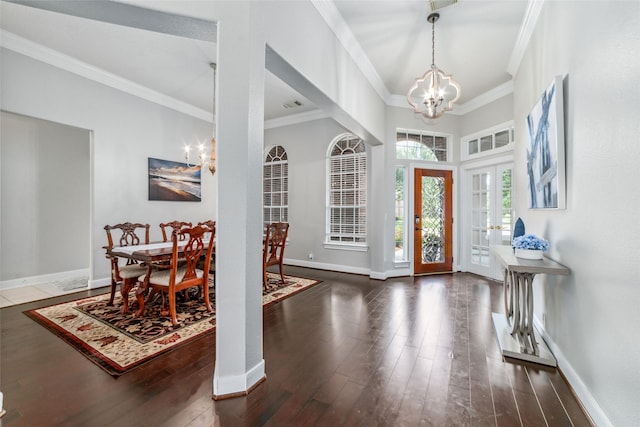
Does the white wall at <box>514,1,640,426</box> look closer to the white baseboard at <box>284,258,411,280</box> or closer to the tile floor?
the white baseboard at <box>284,258,411,280</box>

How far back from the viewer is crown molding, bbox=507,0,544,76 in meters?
2.64

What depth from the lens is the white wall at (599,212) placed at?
1295 mm

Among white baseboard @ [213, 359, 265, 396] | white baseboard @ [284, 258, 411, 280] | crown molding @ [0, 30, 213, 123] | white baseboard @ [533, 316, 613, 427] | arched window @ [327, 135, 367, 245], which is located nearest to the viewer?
white baseboard @ [533, 316, 613, 427]

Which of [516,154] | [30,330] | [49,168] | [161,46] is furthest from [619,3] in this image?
[49,168]

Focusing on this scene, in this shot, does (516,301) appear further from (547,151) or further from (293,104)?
(293,104)

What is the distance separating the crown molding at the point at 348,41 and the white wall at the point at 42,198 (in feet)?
14.5

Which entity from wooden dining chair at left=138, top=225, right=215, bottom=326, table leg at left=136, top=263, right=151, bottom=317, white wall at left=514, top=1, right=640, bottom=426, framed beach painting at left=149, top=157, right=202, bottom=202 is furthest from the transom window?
table leg at left=136, top=263, right=151, bottom=317

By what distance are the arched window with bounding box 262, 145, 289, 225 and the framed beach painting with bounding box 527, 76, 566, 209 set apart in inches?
177

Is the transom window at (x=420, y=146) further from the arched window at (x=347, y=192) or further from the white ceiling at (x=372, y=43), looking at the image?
the white ceiling at (x=372, y=43)

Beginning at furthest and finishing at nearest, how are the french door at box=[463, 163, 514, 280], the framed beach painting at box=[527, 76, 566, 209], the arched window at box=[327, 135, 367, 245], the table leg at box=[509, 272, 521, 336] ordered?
the arched window at box=[327, 135, 367, 245], the french door at box=[463, 163, 514, 280], the table leg at box=[509, 272, 521, 336], the framed beach painting at box=[527, 76, 566, 209]

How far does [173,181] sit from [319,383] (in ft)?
15.4

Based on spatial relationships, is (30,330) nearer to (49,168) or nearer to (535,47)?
(49,168)

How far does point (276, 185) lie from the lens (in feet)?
20.7

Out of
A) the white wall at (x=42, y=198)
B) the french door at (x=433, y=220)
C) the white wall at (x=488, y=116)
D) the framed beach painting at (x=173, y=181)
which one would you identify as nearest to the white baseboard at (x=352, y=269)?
the french door at (x=433, y=220)
